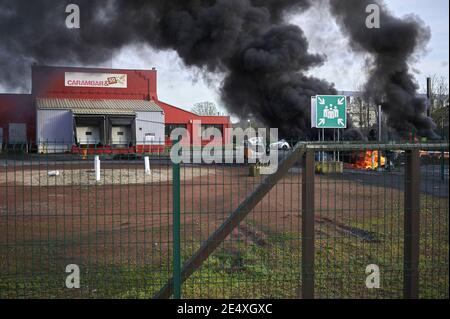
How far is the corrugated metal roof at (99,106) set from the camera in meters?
32.4

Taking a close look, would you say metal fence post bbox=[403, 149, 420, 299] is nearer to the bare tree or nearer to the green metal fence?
the green metal fence

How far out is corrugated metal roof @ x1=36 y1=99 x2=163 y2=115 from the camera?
1276 inches

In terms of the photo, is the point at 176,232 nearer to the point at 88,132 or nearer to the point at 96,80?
the point at 88,132

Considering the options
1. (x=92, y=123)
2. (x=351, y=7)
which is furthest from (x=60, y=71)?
(x=351, y=7)

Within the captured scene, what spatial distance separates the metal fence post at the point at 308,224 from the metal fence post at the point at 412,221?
2.74ft

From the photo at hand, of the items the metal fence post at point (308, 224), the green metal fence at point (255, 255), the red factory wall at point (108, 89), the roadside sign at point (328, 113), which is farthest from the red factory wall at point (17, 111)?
the metal fence post at point (308, 224)

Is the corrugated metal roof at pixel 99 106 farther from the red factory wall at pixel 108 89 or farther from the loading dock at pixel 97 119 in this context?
the red factory wall at pixel 108 89

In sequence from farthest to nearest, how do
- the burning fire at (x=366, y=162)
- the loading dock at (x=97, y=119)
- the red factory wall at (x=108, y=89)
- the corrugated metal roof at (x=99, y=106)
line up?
the corrugated metal roof at (x=99, y=106) < the red factory wall at (x=108, y=89) < the loading dock at (x=97, y=119) < the burning fire at (x=366, y=162)

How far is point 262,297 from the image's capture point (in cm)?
424

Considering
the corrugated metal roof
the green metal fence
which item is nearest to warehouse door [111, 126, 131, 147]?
the corrugated metal roof

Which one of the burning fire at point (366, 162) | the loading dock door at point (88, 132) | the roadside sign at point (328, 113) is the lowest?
the burning fire at point (366, 162)

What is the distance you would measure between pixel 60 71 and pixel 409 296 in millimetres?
27880

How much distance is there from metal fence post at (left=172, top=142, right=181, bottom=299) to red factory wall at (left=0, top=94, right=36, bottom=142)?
31765mm
